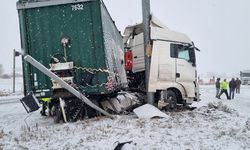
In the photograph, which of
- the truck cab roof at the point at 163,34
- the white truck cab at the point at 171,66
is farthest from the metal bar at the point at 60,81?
the truck cab roof at the point at 163,34

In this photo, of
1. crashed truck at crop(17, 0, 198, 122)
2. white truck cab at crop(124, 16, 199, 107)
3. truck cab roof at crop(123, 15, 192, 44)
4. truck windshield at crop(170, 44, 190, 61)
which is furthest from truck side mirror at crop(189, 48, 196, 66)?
crashed truck at crop(17, 0, 198, 122)

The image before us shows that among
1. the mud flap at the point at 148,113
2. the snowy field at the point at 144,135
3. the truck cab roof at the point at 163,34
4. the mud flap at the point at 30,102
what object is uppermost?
the truck cab roof at the point at 163,34

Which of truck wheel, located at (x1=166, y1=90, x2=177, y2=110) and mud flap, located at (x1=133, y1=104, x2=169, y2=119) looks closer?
mud flap, located at (x1=133, y1=104, x2=169, y2=119)

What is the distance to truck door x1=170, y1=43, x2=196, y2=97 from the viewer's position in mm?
11586

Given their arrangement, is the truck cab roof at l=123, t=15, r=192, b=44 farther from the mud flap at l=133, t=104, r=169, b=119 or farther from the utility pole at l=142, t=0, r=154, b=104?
the mud flap at l=133, t=104, r=169, b=119

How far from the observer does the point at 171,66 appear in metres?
11.3

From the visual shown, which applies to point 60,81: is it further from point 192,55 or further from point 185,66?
point 192,55

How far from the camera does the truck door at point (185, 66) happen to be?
1159 cm

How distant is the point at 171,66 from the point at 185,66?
0.80 metres

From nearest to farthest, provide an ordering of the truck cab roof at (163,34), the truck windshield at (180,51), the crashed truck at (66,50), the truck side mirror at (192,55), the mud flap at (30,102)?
the mud flap at (30,102) → the crashed truck at (66,50) → the truck cab roof at (163,34) → the truck windshield at (180,51) → the truck side mirror at (192,55)

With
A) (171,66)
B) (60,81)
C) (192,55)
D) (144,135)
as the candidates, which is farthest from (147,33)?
(144,135)

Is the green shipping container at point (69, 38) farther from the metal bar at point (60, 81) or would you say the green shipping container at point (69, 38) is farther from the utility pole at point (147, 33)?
the utility pole at point (147, 33)

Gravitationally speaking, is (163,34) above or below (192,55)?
above

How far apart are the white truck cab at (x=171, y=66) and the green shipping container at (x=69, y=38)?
7.01ft
